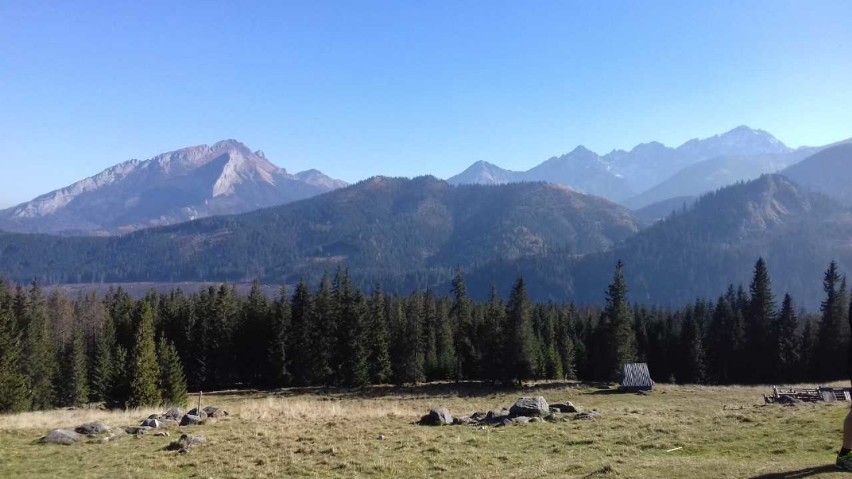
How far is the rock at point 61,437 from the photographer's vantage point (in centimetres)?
2314

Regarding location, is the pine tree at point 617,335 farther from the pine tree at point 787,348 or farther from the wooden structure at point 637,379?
the pine tree at point 787,348

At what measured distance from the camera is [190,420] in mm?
28297

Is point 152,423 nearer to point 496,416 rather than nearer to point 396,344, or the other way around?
point 496,416

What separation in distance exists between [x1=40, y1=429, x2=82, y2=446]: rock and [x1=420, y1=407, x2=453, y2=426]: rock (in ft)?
52.5

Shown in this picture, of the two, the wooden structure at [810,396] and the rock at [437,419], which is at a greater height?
the rock at [437,419]

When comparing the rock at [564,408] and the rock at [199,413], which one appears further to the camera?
the rock at [199,413]

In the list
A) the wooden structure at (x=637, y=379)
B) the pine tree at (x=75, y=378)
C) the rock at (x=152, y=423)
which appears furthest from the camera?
the pine tree at (x=75, y=378)

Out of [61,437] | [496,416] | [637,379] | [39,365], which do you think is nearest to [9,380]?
[39,365]

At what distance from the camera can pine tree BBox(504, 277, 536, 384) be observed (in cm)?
7500

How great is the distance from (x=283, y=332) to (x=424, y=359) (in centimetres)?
2382

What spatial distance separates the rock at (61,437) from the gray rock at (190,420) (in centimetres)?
517

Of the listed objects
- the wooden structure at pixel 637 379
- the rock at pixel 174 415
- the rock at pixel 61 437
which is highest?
the rock at pixel 61 437

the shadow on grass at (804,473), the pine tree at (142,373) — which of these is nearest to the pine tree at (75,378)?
the pine tree at (142,373)

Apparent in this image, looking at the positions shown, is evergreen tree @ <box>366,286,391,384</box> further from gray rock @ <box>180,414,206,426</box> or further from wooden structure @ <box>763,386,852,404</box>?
wooden structure @ <box>763,386,852,404</box>
